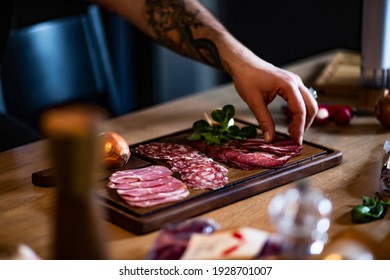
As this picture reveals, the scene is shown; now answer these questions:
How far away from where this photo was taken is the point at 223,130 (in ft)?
5.29

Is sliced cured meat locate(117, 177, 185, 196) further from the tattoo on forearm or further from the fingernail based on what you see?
the tattoo on forearm

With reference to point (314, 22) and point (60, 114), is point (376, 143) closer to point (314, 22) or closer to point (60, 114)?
point (60, 114)

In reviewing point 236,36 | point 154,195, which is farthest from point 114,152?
point 236,36

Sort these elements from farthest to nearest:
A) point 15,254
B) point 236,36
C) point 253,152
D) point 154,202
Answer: point 236,36 → point 253,152 → point 154,202 → point 15,254

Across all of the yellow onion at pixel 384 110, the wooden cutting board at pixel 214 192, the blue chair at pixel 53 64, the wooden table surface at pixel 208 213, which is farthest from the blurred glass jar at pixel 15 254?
the blue chair at pixel 53 64

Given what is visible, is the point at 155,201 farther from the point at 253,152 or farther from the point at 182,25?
the point at 182,25

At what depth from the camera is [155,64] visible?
362 centimetres

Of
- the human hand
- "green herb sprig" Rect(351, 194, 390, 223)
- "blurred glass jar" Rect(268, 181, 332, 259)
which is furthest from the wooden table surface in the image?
"blurred glass jar" Rect(268, 181, 332, 259)

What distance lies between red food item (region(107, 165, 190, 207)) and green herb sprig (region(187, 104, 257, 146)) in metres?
0.21

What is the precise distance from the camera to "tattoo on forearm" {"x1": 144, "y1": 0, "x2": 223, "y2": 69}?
5.98ft

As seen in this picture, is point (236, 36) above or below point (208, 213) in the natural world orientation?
below

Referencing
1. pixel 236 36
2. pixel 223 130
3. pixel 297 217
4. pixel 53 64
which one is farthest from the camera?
pixel 236 36

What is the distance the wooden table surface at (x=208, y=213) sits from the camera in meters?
1.23

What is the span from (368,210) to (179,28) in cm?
81
